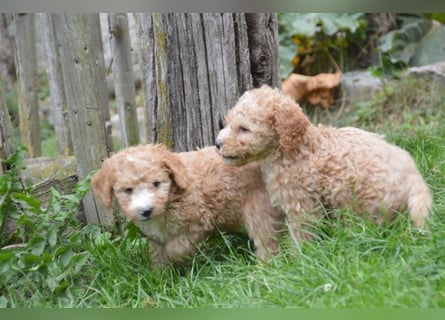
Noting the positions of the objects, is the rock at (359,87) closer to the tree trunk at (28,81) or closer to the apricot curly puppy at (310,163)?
the tree trunk at (28,81)

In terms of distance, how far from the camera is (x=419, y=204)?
4039mm

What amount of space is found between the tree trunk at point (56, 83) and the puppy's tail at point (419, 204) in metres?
4.21

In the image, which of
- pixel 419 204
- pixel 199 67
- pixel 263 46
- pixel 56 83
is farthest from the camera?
pixel 56 83

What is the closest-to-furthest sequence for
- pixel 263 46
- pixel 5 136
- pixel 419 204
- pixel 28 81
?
pixel 419 204 < pixel 5 136 < pixel 263 46 < pixel 28 81

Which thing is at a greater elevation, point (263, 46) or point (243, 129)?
point (263, 46)

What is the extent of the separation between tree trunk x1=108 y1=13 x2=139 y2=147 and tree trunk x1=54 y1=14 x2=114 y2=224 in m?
0.98

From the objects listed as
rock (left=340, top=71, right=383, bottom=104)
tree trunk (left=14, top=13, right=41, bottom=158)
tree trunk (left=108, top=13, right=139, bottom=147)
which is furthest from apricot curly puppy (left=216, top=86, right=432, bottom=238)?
rock (left=340, top=71, right=383, bottom=104)

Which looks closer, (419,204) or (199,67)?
(419,204)

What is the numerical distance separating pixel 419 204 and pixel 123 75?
320cm

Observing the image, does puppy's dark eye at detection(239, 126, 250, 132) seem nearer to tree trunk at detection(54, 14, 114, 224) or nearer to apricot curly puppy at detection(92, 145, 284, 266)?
apricot curly puppy at detection(92, 145, 284, 266)

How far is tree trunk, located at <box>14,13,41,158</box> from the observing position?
749 centimetres

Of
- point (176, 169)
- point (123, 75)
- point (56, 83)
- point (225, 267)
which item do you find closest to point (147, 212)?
point (176, 169)

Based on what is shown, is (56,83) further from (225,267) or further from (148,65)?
(225,267)

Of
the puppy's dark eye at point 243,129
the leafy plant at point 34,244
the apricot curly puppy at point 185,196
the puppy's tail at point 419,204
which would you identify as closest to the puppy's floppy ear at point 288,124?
the puppy's dark eye at point 243,129
